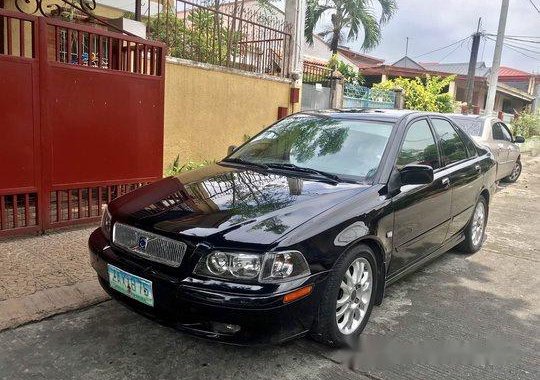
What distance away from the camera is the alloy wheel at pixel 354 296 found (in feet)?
10.5

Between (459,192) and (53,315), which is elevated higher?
(459,192)

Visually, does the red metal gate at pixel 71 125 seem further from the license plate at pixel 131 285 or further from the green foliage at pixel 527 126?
the green foliage at pixel 527 126

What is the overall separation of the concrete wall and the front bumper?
4794mm

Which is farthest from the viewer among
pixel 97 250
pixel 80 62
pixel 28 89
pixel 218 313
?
pixel 80 62

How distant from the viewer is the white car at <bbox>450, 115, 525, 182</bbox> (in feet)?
30.2

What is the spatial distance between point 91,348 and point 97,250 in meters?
0.63

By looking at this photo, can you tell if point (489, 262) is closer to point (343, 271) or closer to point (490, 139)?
point (343, 271)

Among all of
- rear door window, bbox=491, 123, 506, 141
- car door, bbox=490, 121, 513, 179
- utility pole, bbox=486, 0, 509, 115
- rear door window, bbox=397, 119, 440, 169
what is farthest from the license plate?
utility pole, bbox=486, 0, 509, 115

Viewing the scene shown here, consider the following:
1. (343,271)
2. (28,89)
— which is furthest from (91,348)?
(28,89)

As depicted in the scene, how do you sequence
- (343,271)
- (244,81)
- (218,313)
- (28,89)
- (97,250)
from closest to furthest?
1. (218,313)
2. (343,271)
3. (97,250)
4. (28,89)
5. (244,81)

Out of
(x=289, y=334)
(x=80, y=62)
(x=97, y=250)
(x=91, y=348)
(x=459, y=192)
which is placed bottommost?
(x=91, y=348)

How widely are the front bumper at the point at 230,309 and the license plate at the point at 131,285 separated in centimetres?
4

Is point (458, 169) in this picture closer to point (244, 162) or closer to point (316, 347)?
point (244, 162)

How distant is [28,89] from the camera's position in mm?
4715
